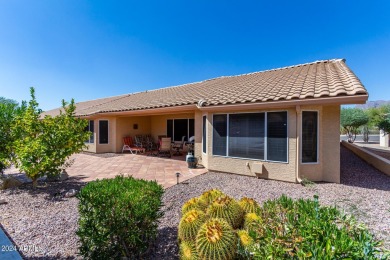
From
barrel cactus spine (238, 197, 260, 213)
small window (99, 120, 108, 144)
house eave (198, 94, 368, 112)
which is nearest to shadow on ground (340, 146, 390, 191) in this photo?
house eave (198, 94, 368, 112)

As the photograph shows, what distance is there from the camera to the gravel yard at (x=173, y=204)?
3.65 meters

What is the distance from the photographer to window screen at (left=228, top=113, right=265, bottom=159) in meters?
7.79

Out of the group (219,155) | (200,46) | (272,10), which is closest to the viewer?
(219,155)

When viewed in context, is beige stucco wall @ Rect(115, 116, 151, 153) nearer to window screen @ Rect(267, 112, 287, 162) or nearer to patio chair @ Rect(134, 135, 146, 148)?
patio chair @ Rect(134, 135, 146, 148)

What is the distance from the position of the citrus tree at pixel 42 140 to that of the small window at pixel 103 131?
856 cm

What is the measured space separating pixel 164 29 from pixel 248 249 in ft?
52.1

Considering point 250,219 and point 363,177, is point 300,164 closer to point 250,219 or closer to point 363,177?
point 363,177

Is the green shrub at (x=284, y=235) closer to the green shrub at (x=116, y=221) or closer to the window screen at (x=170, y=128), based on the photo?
the green shrub at (x=116, y=221)

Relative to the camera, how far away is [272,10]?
1370 centimetres

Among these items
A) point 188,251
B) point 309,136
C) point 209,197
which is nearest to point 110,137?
point 209,197

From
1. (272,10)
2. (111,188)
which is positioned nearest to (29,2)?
(111,188)

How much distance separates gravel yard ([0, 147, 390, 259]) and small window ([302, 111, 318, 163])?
1.06 metres

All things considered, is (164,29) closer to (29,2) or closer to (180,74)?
(29,2)

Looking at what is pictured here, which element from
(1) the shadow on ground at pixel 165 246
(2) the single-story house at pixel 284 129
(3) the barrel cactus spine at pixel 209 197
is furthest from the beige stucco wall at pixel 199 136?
(3) the barrel cactus spine at pixel 209 197
